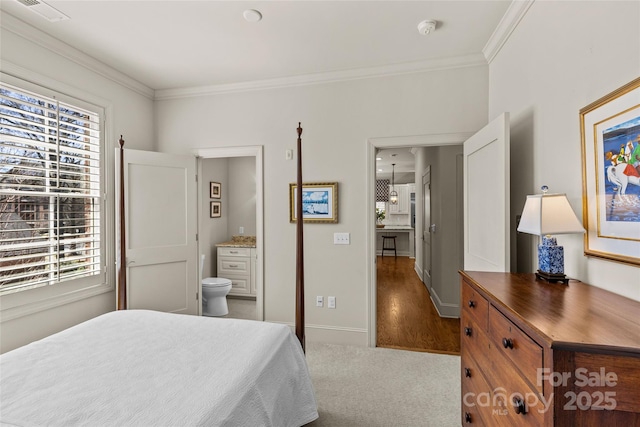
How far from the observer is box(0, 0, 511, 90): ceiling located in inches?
83.9

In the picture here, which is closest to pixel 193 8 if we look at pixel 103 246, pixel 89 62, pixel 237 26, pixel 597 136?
pixel 237 26

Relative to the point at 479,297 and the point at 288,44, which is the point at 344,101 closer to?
the point at 288,44

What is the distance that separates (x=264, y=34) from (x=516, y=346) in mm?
2625

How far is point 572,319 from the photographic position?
0.96 m

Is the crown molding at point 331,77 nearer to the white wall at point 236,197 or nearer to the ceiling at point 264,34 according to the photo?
the ceiling at point 264,34

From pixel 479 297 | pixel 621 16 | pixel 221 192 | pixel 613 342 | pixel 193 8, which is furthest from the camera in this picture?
pixel 221 192

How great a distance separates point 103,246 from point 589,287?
12.2ft

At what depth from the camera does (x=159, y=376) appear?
4.27 feet

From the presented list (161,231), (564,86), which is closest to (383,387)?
(564,86)

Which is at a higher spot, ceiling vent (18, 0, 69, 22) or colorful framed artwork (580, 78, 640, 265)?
ceiling vent (18, 0, 69, 22)

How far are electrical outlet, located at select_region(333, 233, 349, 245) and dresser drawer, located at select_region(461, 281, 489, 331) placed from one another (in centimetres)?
152

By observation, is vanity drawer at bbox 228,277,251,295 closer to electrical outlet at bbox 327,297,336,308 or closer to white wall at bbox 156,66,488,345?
white wall at bbox 156,66,488,345

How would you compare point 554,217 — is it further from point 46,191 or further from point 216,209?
point 216,209

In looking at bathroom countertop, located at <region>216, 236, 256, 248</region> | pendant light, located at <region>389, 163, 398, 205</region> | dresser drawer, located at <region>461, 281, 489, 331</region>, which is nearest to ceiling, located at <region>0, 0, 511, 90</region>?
dresser drawer, located at <region>461, 281, 489, 331</region>
